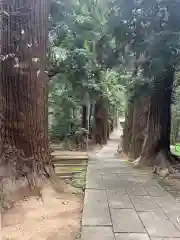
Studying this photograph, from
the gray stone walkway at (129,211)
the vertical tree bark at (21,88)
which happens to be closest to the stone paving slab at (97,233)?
the gray stone walkway at (129,211)

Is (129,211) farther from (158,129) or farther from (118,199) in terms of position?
(158,129)

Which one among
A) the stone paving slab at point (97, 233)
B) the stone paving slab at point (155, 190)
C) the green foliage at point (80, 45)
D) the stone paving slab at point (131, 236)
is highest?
the green foliage at point (80, 45)

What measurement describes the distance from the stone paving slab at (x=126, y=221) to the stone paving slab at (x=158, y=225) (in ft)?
0.30

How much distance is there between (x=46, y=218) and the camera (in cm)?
456

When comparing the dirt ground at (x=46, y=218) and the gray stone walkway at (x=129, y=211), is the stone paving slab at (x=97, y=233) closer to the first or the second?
the gray stone walkway at (x=129, y=211)

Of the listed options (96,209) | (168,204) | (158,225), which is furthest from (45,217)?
(168,204)

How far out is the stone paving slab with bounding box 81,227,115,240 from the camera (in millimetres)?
3705

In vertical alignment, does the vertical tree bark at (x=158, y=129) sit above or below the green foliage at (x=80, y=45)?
below

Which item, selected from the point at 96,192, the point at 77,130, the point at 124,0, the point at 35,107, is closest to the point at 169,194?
the point at 96,192

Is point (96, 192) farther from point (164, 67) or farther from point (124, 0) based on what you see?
point (124, 0)

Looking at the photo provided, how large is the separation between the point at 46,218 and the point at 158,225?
61.5 inches

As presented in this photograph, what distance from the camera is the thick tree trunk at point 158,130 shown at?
405 inches

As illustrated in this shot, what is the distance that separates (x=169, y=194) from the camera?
6121 millimetres

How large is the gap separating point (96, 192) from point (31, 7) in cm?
356
